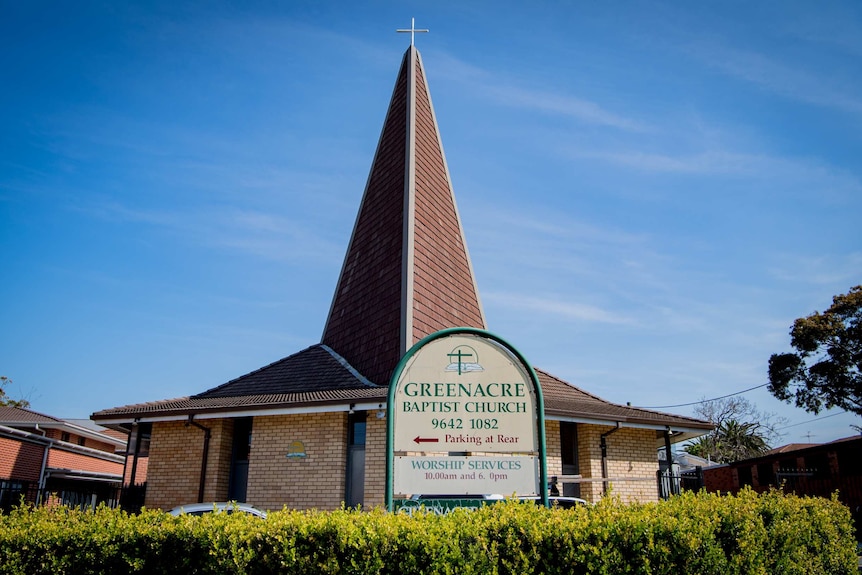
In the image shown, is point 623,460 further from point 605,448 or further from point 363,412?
point 363,412

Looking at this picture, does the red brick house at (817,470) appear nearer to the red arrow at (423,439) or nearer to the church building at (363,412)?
the church building at (363,412)

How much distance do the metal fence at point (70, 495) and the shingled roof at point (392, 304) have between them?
187 centimetres

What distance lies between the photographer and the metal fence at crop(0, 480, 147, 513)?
13.6 metres

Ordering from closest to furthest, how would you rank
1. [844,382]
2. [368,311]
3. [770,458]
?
[368,311] < [770,458] < [844,382]

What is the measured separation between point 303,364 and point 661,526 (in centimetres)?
1172

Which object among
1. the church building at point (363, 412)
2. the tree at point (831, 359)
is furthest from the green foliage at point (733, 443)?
the church building at point (363, 412)

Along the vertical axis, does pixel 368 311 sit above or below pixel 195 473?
above

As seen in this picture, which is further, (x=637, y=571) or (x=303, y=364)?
(x=303, y=364)

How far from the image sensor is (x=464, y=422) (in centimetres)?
673

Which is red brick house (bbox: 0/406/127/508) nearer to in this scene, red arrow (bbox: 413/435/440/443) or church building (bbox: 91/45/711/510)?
church building (bbox: 91/45/711/510)

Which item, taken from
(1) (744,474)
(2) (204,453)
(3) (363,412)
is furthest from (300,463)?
(1) (744,474)

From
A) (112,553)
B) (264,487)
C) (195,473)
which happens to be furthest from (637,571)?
(195,473)

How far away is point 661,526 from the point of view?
16.2ft

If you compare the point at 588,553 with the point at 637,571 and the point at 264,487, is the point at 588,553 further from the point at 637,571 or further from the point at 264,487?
the point at 264,487
